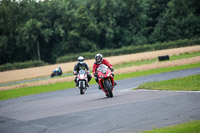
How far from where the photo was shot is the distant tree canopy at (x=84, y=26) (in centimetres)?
8050

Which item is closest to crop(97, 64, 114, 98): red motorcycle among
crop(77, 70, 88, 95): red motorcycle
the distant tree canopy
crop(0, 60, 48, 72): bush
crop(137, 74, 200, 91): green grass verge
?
crop(137, 74, 200, 91): green grass verge

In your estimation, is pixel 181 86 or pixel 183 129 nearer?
pixel 183 129

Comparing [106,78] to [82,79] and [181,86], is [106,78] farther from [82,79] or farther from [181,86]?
[82,79]

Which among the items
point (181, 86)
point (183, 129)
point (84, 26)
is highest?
point (84, 26)

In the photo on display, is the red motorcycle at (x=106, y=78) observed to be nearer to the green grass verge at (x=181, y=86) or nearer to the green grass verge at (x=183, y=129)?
the green grass verge at (x=181, y=86)

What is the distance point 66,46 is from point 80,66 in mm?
65852

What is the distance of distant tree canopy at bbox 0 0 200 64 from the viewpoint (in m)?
80.5

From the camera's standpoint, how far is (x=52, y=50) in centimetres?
8588

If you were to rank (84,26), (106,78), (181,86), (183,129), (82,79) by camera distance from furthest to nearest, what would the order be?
(84,26)
(82,79)
(106,78)
(181,86)
(183,129)

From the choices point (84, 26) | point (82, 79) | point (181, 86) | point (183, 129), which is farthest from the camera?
point (84, 26)

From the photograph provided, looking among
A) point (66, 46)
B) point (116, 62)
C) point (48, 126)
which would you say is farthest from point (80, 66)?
point (66, 46)

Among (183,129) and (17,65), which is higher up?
(183,129)

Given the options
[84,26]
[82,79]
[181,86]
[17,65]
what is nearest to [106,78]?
[181,86]

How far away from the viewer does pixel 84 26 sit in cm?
8369
